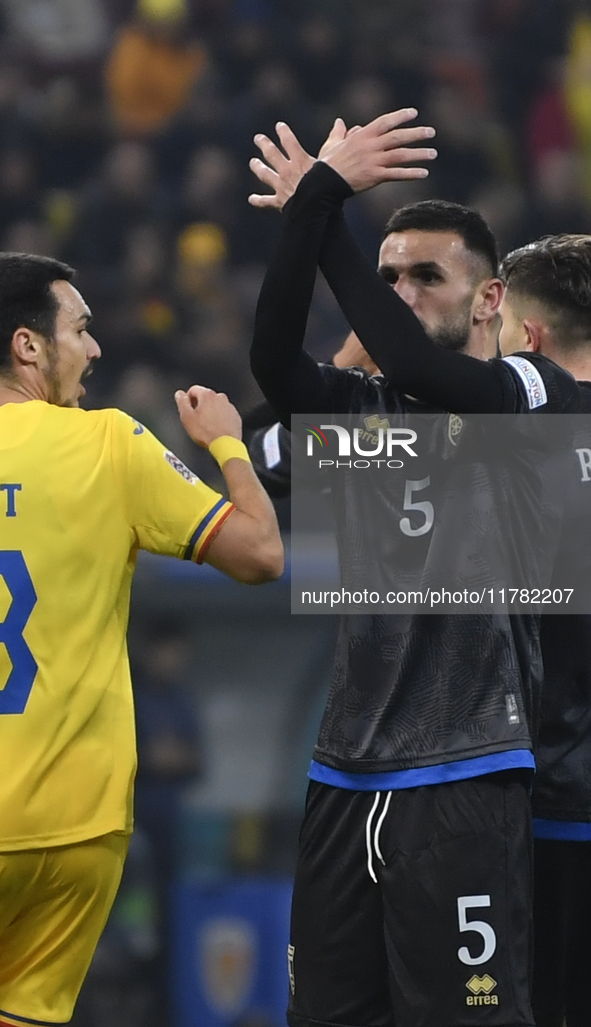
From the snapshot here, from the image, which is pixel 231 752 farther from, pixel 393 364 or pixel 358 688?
pixel 393 364

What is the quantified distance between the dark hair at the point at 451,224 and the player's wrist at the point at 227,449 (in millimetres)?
561

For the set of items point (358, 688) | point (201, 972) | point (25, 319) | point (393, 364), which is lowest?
point (201, 972)

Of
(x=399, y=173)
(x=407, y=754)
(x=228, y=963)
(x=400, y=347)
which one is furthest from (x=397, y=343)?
(x=228, y=963)

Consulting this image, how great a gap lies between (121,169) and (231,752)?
3908 millimetres

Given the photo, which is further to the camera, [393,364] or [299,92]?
[299,92]

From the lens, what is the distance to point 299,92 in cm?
808

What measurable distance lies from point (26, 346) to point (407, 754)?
1.07 m

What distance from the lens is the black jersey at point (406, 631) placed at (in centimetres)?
245

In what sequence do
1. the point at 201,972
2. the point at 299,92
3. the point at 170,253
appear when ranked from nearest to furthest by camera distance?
1. the point at 201,972
2. the point at 170,253
3. the point at 299,92

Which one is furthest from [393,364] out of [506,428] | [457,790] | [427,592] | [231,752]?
[231,752]

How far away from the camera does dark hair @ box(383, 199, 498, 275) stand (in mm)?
2812

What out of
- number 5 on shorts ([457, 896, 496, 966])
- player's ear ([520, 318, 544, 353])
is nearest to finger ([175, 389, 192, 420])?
player's ear ([520, 318, 544, 353])

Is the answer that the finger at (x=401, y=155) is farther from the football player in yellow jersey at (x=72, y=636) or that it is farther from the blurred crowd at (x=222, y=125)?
the blurred crowd at (x=222, y=125)

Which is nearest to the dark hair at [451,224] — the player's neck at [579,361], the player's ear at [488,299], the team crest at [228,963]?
the player's ear at [488,299]
